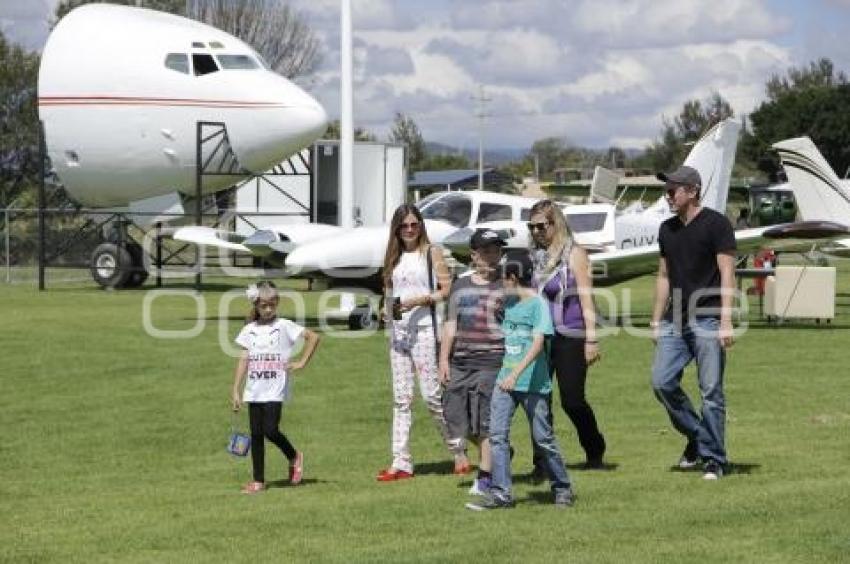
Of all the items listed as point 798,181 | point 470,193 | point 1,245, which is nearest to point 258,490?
point 470,193

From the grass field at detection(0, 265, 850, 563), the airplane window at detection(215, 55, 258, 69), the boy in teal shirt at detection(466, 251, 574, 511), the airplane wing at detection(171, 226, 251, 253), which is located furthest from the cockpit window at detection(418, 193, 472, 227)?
the boy in teal shirt at detection(466, 251, 574, 511)

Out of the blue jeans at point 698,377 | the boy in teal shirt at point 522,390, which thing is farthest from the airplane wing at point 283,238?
the boy in teal shirt at point 522,390

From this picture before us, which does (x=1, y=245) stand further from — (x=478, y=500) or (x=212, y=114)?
(x=478, y=500)

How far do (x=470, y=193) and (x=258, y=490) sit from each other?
14.8 metres

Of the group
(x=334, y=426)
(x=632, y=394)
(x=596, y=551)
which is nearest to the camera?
(x=596, y=551)

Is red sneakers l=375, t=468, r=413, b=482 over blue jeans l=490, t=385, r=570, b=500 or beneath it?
beneath

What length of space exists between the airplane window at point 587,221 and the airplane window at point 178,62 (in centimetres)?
968

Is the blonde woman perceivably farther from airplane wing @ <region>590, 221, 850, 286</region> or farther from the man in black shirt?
airplane wing @ <region>590, 221, 850, 286</region>

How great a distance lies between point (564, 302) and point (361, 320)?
39.6ft

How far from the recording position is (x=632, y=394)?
1484 cm

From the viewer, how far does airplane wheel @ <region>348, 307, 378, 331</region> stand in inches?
854

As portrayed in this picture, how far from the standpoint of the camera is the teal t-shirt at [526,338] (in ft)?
29.3

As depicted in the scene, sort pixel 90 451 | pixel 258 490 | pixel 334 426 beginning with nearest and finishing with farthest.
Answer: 1. pixel 258 490
2. pixel 90 451
3. pixel 334 426

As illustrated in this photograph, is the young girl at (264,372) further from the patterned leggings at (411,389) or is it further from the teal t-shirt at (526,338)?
the teal t-shirt at (526,338)
